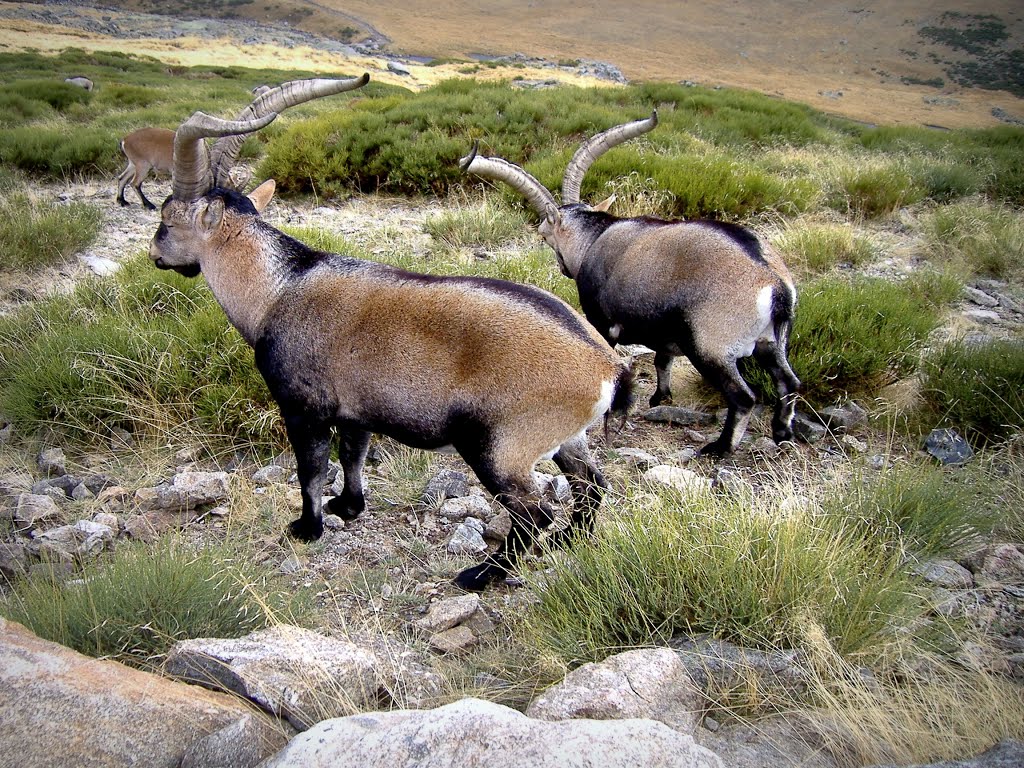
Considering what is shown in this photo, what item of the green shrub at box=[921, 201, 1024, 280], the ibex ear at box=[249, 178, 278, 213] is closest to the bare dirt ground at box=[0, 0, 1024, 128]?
the green shrub at box=[921, 201, 1024, 280]

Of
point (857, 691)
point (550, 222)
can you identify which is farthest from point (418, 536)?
point (550, 222)

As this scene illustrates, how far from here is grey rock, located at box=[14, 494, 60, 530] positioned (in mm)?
3859

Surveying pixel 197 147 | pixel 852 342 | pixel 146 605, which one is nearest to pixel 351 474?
pixel 146 605

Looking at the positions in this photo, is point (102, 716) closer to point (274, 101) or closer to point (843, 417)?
point (274, 101)

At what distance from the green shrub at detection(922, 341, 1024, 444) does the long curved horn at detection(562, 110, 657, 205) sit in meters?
2.88

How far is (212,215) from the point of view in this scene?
384cm

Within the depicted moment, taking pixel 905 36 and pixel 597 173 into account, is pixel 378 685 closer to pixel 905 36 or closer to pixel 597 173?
pixel 597 173

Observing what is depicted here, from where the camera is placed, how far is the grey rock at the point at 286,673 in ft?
7.12

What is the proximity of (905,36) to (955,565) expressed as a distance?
71934 millimetres

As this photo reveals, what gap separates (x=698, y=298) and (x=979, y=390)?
203 cm

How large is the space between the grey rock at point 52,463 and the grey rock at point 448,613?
2993 mm

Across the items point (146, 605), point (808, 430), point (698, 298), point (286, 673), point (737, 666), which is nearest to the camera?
point (286, 673)

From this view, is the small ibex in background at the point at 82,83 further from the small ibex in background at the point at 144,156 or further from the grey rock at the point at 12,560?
the grey rock at the point at 12,560

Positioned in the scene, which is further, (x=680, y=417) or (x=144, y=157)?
(x=144, y=157)
